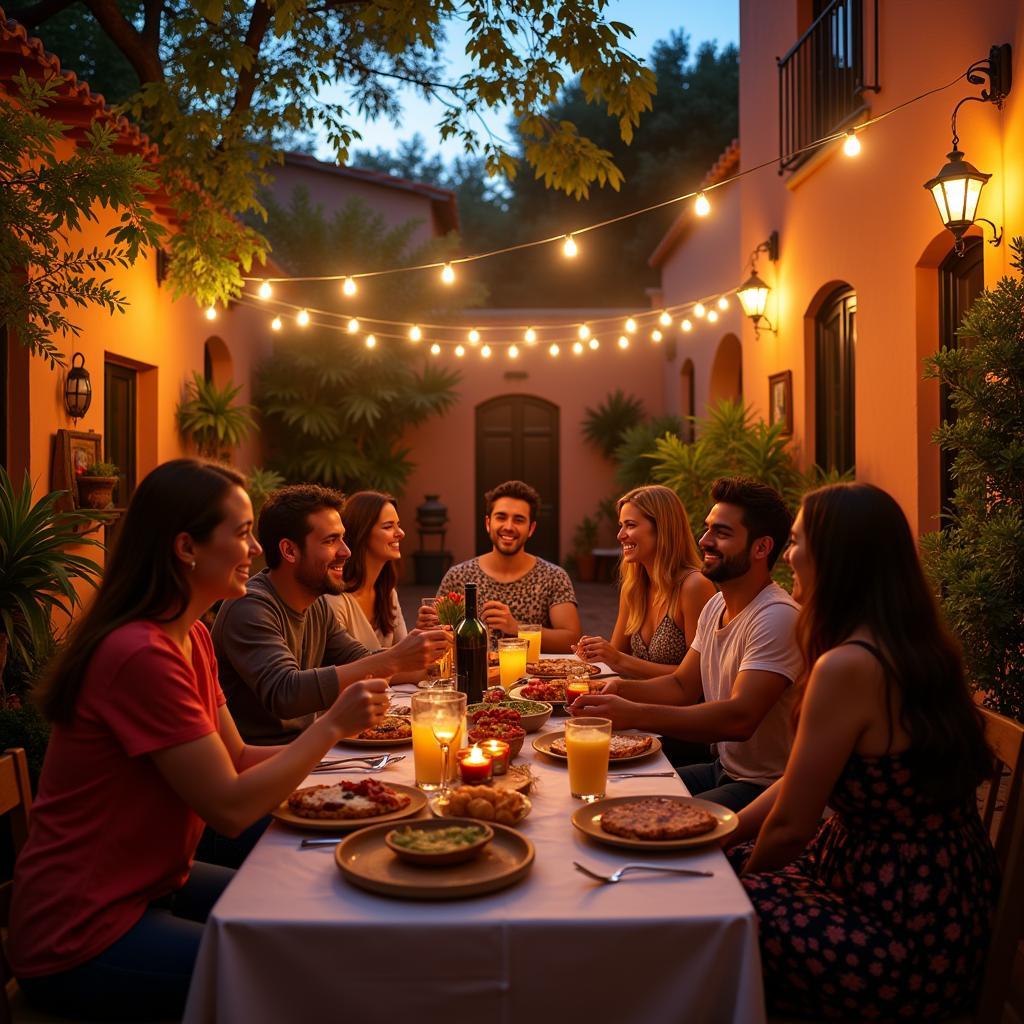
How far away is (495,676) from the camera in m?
3.44

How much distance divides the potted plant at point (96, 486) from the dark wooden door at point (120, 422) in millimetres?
766

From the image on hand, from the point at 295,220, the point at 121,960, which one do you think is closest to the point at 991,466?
the point at 121,960

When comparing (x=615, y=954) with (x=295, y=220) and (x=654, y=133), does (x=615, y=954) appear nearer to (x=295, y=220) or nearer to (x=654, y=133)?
(x=295, y=220)

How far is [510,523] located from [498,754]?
2.34 m

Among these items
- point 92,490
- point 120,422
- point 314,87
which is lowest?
point 92,490

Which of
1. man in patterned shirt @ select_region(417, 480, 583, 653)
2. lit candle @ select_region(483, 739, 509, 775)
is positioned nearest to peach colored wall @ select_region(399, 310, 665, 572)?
man in patterned shirt @ select_region(417, 480, 583, 653)

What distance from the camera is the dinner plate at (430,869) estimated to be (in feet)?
5.08

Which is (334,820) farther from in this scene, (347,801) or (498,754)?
(498,754)

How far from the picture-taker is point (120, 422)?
301 inches

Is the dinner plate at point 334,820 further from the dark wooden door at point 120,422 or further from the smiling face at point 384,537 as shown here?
the dark wooden door at point 120,422

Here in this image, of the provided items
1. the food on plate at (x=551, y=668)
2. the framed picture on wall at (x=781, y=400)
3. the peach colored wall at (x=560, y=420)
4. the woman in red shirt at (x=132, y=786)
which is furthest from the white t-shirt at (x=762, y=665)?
the peach colored wall at (x=560, y=420)

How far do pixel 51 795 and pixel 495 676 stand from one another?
1806 mm

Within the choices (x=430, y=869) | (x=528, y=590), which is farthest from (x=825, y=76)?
(x=430, y=869)

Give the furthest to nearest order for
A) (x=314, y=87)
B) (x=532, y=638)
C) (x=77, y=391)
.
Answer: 1. (x=314, y=87)
2. (x=77, y=391)
3. (x=532, y=638)
